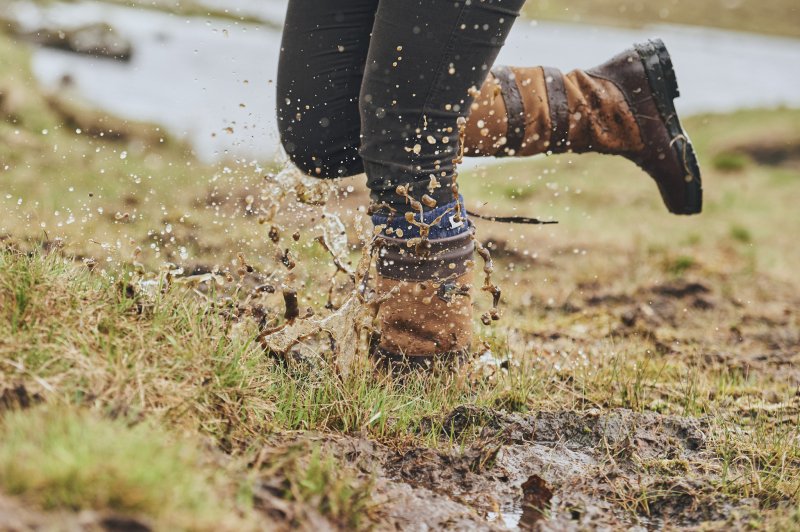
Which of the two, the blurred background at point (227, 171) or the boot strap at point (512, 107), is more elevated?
the boot strap at point (512, 107)

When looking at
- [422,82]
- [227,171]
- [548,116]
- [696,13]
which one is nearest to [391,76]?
[422,82]

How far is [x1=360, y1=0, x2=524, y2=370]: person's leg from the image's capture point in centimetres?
198

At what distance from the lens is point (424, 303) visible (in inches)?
89.7

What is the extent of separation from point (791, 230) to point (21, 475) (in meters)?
7.10

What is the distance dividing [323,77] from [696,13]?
4457 centimetres

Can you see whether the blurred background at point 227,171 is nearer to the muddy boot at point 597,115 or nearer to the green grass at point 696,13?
the muddy boot at point 597,115

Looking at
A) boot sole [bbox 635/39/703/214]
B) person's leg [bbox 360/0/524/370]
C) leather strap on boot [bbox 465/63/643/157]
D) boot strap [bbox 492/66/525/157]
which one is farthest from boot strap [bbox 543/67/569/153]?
person's leg [bbox 360/0/524/370]

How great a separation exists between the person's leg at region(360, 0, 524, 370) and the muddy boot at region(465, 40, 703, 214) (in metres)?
0.39

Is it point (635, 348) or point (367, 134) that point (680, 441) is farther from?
point (367, 134)

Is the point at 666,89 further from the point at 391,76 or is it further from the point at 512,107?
the point at 391,76

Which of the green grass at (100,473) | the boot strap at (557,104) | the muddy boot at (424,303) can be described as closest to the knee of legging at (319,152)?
the muddy boot at (424,303)

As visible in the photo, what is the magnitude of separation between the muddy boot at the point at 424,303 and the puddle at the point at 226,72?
59 centimetres

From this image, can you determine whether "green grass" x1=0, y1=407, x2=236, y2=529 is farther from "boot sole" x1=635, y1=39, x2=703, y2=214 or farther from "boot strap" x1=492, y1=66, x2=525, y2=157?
"boot sole" x1=635, y1=39, x2=703, y2=214

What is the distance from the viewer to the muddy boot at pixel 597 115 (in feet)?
8.38
